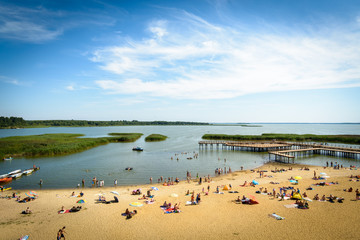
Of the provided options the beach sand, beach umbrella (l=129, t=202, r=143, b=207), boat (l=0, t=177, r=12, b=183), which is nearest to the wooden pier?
the beach sand

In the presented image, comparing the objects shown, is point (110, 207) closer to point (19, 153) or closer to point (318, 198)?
point (318, 198)

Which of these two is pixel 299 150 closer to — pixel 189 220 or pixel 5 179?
pixel 189 220

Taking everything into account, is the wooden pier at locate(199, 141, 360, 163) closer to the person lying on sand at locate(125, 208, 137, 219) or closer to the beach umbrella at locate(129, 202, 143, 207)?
the beach umbrella at locate(129, 202, 143, 207)

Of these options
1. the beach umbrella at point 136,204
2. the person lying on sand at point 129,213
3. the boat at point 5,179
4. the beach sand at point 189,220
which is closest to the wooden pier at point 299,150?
the beach sand at point 189,220

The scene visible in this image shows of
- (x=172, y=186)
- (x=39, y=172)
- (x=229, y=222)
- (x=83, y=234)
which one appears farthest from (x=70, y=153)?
(x=229, y=222)

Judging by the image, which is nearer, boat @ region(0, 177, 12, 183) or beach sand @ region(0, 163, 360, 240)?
beach sand @ region(0, 163, 360, 240)

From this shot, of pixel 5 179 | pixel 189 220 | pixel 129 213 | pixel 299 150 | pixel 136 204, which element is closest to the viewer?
pixel 189 220

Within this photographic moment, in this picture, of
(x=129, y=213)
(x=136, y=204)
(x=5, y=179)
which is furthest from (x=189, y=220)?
(x=5, y=179)

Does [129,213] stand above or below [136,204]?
above

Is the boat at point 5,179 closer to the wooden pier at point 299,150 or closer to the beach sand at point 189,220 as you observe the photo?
the beach sand at point 189,220
